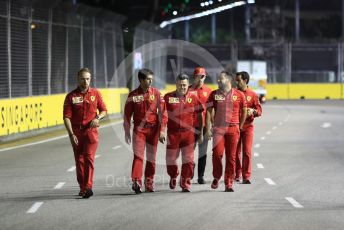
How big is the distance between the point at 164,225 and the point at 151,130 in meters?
3.60

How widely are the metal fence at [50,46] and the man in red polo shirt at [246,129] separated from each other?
12.8 metres

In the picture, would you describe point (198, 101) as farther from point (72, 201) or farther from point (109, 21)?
point (109, 21)

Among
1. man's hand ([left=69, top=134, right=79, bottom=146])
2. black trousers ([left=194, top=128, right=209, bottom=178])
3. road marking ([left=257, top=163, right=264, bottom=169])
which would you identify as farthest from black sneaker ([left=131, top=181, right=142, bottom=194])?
road marking ([left=257, top=163, right=264, bottom=169])

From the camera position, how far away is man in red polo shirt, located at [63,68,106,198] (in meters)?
14.2

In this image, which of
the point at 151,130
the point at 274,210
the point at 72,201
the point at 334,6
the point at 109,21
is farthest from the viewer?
the point at 334,6

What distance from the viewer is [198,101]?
15.0 m

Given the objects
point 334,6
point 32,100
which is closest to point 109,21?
point 32,100

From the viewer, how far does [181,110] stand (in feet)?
48.8

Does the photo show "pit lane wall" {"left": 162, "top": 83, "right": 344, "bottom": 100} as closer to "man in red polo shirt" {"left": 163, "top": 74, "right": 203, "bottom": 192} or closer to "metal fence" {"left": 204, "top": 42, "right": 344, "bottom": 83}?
"metal fence" {"left": 204, "top": 42, "right": 344, "bottom": 83}

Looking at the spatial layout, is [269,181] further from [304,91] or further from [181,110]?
[304,91]

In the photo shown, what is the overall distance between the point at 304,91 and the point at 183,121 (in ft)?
194

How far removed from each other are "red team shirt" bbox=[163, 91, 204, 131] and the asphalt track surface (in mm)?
1023

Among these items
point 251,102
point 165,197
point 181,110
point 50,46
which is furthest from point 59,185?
point 50,46

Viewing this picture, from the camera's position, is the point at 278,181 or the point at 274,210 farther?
the point at 278,181
